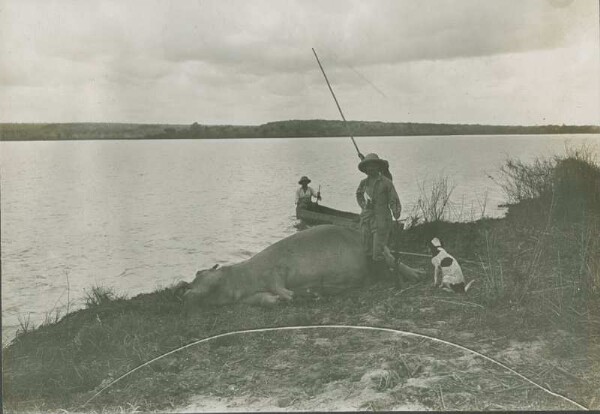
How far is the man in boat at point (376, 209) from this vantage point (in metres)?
7.21

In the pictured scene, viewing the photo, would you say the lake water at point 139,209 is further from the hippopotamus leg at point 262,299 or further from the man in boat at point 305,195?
the hippopotamus leg at point 262,299

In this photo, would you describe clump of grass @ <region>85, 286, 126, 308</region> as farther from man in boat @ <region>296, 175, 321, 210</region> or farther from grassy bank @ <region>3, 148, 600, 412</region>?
man in boat @ <region>296, 175, 321, 210</region>

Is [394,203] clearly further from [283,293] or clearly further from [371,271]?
[283,293]

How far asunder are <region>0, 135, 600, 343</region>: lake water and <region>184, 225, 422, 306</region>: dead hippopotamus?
2406 mm

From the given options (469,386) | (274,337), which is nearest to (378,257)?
(274,337)

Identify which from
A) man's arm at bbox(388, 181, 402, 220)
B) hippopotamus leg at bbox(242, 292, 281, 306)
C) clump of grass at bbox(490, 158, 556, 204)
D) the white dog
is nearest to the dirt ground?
the white dog

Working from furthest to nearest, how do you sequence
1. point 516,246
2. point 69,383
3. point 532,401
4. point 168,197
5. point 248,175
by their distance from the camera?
point 248,175 → point 168,197 → point 516,246 → point 69,383 → point 532,401

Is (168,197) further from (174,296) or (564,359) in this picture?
(564,359)

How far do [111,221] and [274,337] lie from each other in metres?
6.26

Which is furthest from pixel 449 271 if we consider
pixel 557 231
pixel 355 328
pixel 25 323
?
pixel 25 323

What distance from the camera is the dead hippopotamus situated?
23.7 feet

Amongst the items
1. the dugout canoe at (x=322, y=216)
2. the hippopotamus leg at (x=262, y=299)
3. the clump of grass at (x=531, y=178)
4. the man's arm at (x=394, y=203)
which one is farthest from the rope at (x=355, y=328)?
the clump of grass at (x=531, y=178)

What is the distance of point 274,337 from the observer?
601 centimetres

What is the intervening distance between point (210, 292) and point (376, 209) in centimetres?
267
